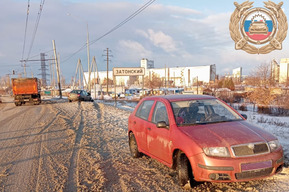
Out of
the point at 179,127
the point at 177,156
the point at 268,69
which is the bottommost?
the point at 177,156

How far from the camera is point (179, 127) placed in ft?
13.6

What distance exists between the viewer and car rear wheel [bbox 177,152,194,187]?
3799mm

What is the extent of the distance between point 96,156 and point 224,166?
3.72 meters

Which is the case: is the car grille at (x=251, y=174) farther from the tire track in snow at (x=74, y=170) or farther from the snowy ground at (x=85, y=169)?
the tire track in snow at (x=74, y=170)

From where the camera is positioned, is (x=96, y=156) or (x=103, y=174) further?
(x=96, y=156)

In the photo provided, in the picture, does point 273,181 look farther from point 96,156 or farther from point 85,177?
point 96,156

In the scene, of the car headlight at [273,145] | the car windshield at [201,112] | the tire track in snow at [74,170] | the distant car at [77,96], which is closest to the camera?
the car headlight at [273,145]

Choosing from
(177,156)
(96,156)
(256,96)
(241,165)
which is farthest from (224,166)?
(256,96)

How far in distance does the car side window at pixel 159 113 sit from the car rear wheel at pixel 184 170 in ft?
2.91

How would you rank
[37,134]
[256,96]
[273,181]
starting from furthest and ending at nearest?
[256,96], [37,134], [273,181]

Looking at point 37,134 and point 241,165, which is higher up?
point 241,165

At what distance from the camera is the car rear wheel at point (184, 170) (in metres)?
3.80

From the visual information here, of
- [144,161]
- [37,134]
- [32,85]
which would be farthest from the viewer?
[32,85]

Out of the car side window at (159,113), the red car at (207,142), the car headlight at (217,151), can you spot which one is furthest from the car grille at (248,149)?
the car side window at (159,113)
